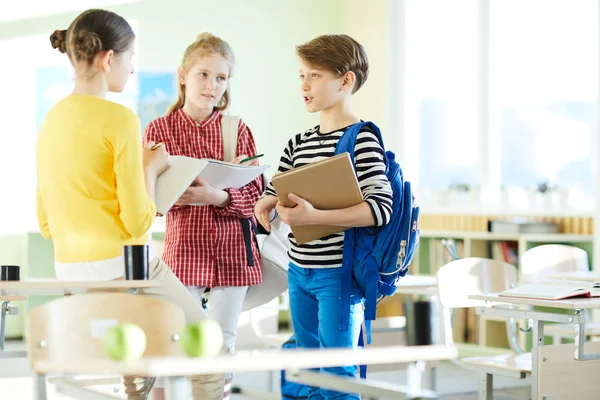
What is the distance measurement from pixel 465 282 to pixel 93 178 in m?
2.10

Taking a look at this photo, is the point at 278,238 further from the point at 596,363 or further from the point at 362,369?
the point at 596,363

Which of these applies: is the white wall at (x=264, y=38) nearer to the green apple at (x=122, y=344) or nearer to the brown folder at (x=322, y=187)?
the brown folder at (x=322, y=187)

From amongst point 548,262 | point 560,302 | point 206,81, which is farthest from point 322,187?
point 548,262

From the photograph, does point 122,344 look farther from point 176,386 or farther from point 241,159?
point 241,159

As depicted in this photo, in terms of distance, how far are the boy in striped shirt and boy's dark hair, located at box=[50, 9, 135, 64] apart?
1.81 feet

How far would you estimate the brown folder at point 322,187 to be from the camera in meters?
2.45

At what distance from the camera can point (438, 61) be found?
23.5 ft

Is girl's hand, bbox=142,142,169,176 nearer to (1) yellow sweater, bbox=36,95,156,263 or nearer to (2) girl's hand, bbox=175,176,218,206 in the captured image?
(2) girl's hand, bbox=175,176,218,206

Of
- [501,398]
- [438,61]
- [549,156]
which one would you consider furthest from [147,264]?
[438,61]

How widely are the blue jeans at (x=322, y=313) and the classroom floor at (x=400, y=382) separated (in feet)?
7.26

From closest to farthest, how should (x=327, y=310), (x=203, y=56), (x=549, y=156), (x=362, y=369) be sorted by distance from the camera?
(x=327, y=310) < (x=362, y=369) < (x=203, y=56) < (x=549, y=156)

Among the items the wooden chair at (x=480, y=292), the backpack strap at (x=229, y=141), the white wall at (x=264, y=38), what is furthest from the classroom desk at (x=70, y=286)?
the white wall at (x=264, y=38)

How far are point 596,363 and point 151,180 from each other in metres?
1.78

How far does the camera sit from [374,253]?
2.60m
